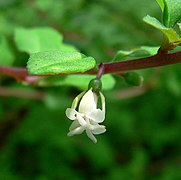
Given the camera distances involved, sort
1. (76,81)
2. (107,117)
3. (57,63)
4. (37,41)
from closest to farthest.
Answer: (57,63)
(76,81)
(37,41)
(107,117)

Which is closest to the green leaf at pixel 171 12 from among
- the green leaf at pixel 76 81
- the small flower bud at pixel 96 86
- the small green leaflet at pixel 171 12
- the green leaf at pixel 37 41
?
the small green leaflet at pixel 171 12

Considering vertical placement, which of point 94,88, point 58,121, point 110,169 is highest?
point 94,88

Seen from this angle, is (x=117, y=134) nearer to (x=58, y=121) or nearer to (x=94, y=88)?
(x=58, y=121)

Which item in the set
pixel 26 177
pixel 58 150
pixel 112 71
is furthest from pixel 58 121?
pixel 112 71

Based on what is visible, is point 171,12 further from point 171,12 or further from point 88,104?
point 88,104

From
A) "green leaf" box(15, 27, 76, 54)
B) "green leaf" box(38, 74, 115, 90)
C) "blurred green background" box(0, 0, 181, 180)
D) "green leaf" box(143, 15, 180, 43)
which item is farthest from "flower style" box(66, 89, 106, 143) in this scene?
"blurred green background" box(0, 0, 181, 180)

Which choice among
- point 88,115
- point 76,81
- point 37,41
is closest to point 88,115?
point 88,115
